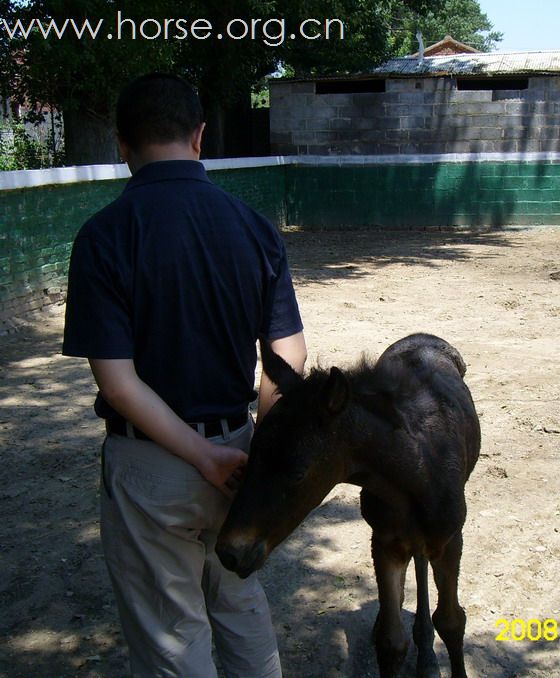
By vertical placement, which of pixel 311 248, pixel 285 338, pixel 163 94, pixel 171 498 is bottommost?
pixel 311 248

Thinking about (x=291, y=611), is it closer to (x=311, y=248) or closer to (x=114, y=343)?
(x=114, y=343)

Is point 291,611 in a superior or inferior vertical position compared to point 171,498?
inferior

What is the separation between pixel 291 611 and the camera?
140 inches

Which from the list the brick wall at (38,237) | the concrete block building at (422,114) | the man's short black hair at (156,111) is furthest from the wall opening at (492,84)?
the man's short black hair at (156,111)

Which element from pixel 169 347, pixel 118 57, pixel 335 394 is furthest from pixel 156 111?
pixel 118 57

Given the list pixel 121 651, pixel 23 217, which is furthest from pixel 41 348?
pixel 121 651

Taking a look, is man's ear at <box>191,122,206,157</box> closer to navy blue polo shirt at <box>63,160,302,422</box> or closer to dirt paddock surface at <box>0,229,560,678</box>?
navy blue polo shirt at <box>63,160,302,422</box>

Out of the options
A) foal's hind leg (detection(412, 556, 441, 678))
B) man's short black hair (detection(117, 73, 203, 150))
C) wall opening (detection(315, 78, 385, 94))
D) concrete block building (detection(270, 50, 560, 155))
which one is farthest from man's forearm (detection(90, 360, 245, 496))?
wall opening (detection(315, 78, 385, 94))

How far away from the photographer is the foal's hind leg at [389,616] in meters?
2.97

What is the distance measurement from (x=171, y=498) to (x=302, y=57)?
67.9 ft

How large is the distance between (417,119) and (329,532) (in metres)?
14.6

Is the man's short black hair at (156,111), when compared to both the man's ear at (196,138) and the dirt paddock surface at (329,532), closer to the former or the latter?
the man's ear at (196,138)

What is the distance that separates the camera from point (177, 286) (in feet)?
6.88

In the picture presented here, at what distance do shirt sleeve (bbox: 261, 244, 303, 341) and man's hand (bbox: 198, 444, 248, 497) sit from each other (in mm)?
373
